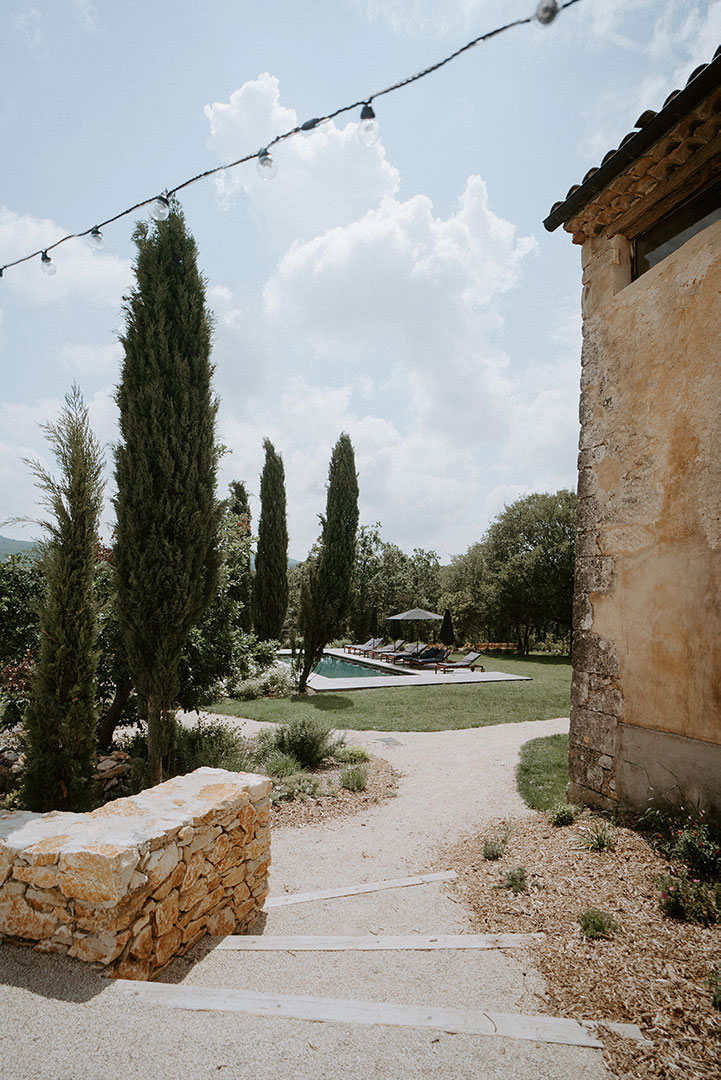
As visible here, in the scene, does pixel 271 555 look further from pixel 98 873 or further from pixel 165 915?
pixel 98 873

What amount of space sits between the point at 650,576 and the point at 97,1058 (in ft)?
15.0

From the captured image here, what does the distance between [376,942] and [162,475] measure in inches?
208

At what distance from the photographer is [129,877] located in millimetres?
2480

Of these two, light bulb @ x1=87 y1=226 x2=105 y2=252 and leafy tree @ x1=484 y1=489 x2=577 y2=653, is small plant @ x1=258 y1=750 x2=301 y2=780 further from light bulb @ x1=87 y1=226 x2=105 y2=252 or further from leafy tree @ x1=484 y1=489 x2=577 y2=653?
leafy tree @ x1=484 y1=489 x2=577 y2=653

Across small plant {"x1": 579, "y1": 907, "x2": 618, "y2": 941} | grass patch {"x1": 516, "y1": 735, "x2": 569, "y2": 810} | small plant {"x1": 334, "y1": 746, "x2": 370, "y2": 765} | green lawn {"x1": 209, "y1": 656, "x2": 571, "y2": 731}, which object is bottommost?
green lawn {"x1": 209, "y1": 656, "x2": 571, "y2": 731}

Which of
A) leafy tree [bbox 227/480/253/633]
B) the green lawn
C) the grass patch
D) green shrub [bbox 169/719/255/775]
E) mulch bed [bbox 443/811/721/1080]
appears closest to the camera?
mulch bed [bbox 443/811/721/1080]

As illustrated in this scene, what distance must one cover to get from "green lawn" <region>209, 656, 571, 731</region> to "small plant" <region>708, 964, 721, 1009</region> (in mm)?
8039

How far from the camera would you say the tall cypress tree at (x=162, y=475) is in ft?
20.5

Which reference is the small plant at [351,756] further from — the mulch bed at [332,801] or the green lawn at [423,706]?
the green lawn at [423,706]

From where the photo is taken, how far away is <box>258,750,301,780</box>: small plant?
6.85 meters

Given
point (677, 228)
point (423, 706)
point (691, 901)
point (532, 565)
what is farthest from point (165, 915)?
point (532, 565)

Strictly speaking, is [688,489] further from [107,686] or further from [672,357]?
[107,686]

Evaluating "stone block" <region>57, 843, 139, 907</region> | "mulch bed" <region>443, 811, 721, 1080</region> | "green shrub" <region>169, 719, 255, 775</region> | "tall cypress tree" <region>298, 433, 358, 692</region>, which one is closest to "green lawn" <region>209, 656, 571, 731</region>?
"tall cypress tree" <region>298, 433, 358, 692</region>

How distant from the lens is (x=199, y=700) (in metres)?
7.69
